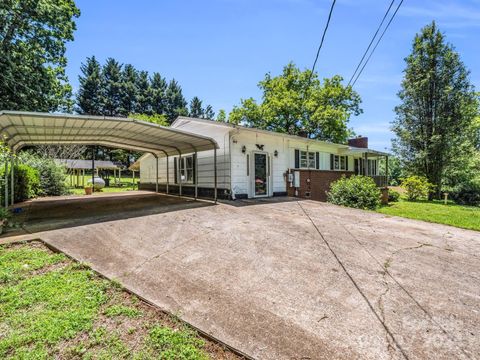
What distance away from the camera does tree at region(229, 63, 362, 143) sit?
84.2 ft

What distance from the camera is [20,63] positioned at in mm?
14406

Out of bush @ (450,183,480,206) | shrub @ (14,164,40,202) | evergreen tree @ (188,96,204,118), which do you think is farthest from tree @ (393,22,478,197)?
evergreen tree @ (188,96,204,118)

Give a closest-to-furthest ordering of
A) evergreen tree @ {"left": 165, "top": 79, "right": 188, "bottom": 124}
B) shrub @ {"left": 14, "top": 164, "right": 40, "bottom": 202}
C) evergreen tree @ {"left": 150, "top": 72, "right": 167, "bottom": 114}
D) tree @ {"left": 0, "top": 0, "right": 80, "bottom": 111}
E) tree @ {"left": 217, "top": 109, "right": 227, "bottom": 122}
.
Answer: shrub @ {"left": 14, "top": 164, "right": 40, "bottom": 202} < tree @ {"left": 0, "top": 0, "right": 80, "bottom": 111} < tree @ {"left": 217, "top": 109, "right": 227, "bottom": 122} < evergreen tree @ {"left": 150, "top": 72, "right": 167, "bottom": 114} < evergreen tree @ {"left": 165, "top": 79, "right": 188, "bottom": 124}

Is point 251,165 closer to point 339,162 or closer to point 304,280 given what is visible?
point 304,280

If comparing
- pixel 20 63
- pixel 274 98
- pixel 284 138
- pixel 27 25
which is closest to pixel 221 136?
pixel 284 138

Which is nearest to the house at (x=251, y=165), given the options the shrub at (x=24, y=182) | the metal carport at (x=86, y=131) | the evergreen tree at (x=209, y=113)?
the metal carport at (x=86, y=131)

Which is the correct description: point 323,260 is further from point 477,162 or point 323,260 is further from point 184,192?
point 477,162

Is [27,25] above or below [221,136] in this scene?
above

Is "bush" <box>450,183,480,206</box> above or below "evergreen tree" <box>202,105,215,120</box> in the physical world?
below

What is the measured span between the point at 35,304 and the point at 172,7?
8.66 meters

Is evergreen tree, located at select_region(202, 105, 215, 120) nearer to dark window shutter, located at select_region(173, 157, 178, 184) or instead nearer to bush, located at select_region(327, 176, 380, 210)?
dark window shutter, located at select_region(173, 157, 178, 184)

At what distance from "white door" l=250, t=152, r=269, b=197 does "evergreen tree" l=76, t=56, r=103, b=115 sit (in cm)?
3828

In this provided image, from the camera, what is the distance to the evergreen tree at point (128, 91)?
40.4 meters

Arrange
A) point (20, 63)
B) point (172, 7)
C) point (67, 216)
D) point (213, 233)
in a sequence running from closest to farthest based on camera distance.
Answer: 1. point (213, 233)
2. point (67, 216)
3. point (172, 7)
4. point (20, 63)
